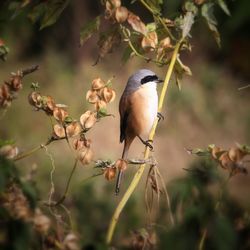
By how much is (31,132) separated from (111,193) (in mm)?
1941

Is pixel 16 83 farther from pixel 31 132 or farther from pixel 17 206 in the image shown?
pixel 31 132

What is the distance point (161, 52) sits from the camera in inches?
61.5

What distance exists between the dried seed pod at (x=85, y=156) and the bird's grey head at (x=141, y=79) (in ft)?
2.18

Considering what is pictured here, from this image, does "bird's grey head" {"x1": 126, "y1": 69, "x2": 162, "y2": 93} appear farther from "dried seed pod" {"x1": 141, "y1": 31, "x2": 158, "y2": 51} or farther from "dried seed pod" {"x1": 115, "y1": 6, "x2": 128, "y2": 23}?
"dried seed pod" {"x1": 115, "y1": 6, "x2": 128, "y2": 23}

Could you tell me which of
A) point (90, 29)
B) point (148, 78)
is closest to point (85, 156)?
point (90, 29)

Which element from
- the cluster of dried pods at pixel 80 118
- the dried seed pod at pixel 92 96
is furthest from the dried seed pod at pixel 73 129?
the dried seed pod at pixel 92 96

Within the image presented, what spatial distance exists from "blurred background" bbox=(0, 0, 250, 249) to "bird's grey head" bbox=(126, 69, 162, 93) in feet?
9.17

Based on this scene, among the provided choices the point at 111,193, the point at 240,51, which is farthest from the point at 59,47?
the point at 111,193

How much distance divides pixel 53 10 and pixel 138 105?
2.70 feet

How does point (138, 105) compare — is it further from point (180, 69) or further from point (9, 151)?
point (9, 151)

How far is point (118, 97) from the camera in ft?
22.8

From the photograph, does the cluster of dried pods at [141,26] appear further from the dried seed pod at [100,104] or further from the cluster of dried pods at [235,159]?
the cluster of dried pods at [235,159]

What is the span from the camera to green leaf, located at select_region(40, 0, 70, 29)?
1.42 meters

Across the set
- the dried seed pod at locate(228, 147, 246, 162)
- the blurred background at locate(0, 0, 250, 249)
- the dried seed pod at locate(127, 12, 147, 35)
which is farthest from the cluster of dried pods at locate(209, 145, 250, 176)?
the blurred background at locate(0, 0, 250, 249)
